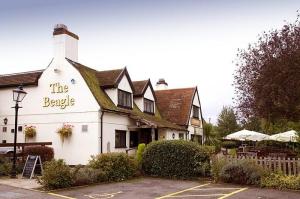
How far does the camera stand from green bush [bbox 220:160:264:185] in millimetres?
16859

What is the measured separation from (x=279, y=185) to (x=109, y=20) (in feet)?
31.4

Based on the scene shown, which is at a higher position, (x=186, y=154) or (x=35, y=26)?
(x=35, y=26)

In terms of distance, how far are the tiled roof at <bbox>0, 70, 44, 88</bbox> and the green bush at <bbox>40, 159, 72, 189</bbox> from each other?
12433 millimetres

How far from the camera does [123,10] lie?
12.0 m

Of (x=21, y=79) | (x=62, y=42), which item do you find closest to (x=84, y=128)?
(x=62, y=42)

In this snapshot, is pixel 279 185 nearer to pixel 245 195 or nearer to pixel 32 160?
pixel 245 195

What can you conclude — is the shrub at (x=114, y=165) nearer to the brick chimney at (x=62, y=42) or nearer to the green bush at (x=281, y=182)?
the green bush at (x=281, y=182)

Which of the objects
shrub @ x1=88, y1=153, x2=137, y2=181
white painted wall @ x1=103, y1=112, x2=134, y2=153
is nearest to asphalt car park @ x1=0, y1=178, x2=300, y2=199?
shrub @ x1=88, y1=153, x2=137, y2=181

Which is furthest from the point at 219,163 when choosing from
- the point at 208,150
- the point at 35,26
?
the point at 35,26

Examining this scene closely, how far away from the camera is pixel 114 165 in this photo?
18766 millimetres

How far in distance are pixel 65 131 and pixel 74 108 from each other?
62.8 inches

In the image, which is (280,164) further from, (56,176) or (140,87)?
(140,87)

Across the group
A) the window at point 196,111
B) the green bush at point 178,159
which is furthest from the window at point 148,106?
the green bush at point 178,159

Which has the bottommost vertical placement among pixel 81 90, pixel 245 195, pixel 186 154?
pixel 245 195
